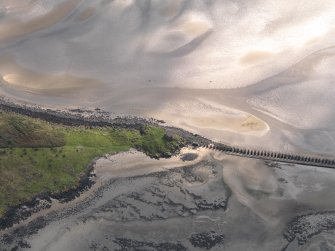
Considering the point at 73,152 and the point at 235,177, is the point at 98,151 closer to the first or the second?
the point at 73,152

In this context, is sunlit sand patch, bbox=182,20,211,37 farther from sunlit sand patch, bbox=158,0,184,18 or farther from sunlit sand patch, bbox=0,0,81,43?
sunlit sand patch, bbox=0,0,81,43

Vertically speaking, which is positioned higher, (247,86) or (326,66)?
(326,66)

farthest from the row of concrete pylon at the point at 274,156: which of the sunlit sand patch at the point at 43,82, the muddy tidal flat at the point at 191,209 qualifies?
the sunlit sand patch at the point at 43,82

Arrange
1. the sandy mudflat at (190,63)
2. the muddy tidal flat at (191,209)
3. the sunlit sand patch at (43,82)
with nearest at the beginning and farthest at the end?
the muddy tidal flat at (191,209)
the sandy mudflat at (190,63)
the sunlit sand patch at (43,82)

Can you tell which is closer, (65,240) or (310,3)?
(65,240)

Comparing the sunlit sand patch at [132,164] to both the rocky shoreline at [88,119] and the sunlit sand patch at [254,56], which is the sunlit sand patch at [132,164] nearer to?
the rocky shoreline at [88,119]

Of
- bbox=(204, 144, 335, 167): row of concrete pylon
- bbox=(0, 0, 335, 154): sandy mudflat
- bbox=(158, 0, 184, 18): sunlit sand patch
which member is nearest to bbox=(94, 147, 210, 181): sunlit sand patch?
bbox=(204, 144, 335, 167): row of concrete pylon

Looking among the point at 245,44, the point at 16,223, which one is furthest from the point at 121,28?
the point at 16,223
